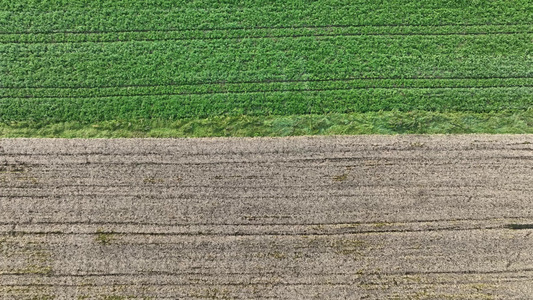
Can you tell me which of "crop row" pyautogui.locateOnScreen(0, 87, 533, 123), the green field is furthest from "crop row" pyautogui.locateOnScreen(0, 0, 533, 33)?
"crop row" pyautogui.locateOnScreen(0, 87, 533, 123)

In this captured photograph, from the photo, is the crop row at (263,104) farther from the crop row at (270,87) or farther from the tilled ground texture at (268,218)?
the tilled ground texture at (268,218)

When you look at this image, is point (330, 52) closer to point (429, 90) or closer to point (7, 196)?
point (429, 90)

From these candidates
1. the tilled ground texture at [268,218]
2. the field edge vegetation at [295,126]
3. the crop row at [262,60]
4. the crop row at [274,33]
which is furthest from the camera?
the crop row at [274,33]

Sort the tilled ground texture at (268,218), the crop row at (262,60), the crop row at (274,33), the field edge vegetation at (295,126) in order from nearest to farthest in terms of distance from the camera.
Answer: the tilled ground texture at (268,218) < the field edge vegetation at (295,126) < the crop row at (262,60) < the crop row at (274,33)

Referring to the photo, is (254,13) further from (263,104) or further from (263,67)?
(263,104)

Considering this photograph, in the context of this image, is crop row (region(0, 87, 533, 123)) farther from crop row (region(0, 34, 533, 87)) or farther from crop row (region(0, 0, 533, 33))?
crop row (region(0, 0, 533, 33))

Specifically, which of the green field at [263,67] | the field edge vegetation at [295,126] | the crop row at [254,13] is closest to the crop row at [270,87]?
the green field at [263,67]

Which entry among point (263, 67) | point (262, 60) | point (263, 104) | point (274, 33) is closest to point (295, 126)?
point (263, 104)
